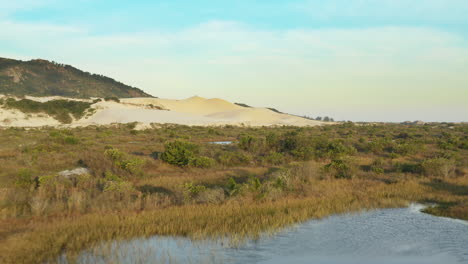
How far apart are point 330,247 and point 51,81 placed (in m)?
170

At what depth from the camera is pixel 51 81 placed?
155 meters

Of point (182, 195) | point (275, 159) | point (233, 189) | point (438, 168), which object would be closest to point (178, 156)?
point (275, 159)

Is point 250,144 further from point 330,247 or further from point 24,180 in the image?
point 330,247

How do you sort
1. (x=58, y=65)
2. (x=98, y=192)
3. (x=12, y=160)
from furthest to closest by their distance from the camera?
(x=58, y=65) → (x=12, y=160) → (x=98, y=192)

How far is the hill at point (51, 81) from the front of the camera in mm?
137500

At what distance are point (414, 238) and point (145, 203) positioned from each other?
8145 mm

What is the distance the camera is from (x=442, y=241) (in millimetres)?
9133

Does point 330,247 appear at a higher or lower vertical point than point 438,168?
lower

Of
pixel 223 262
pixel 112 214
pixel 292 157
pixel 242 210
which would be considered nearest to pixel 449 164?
pixel 292 157

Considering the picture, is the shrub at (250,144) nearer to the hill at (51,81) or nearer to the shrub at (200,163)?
the shrub at (200,163)

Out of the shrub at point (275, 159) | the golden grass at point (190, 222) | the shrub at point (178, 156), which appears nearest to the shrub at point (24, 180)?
the golden grass at point (190, 222)

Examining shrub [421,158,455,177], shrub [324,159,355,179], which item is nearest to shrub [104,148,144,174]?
shrub [324,159,355,179]

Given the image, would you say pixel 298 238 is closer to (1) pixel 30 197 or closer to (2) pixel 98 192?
(2) pixel 98 192

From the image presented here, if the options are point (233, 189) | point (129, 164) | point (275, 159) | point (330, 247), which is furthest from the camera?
point (275, 159)
